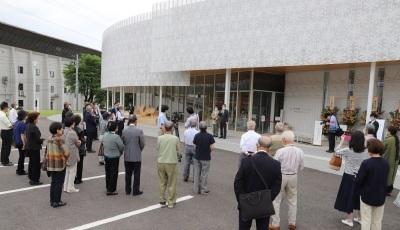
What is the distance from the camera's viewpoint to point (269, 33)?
15.2m

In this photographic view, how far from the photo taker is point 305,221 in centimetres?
590

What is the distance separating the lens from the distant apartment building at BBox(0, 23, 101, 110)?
201ft

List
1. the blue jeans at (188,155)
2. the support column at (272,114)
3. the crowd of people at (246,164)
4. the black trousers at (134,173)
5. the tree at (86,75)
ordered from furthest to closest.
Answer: the tree at (86,75) → the support column at (272,114) → the blue jeans at (188,155) → the black trousers at (134,173) → the crowd of people at (246,164)

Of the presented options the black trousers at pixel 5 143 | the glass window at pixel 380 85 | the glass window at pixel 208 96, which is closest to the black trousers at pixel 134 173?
the black trousers at pixel 5 143

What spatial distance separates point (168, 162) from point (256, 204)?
2.82m

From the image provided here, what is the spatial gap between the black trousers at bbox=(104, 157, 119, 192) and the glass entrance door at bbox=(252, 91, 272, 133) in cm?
1443

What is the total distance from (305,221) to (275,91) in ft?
51.4

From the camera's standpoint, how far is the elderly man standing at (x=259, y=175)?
393 centimetres

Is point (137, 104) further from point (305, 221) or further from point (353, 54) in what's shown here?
point (305, 221)

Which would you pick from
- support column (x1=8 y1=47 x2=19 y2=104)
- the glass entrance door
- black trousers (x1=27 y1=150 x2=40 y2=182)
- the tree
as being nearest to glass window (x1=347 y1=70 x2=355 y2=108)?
the glass entrance door

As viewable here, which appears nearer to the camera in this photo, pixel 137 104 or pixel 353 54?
pixel 353 54

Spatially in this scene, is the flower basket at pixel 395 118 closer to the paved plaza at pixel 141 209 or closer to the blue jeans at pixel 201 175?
the paved plaza at pixel 141 209

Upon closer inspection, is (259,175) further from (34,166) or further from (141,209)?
(34,166)

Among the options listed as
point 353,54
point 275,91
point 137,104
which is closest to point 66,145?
point 353,54
